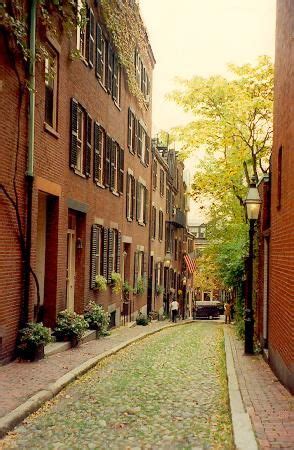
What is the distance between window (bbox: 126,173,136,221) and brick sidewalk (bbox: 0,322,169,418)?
37.1ft

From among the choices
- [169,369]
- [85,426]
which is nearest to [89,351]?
[169,369]

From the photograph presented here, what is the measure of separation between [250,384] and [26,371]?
12.2 ft

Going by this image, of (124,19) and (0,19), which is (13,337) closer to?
(0,19)

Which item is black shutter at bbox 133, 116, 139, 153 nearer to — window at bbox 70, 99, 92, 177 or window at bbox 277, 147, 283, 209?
window at bbox 70, 99, 92, 177

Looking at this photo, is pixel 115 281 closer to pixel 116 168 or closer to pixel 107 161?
pixel 116 168

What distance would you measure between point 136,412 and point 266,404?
1834 mm

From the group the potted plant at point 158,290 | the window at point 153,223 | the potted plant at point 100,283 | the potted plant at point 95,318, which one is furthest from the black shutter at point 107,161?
the potted plant at point 158,290

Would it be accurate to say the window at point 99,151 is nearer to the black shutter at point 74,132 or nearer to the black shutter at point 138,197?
the black shutter at point 74,132

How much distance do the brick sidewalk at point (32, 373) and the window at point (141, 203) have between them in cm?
1422

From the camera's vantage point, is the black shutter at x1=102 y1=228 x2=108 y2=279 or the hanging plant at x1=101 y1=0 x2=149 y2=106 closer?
the hanging plant at x1=101 y1=0 x2=149 y2=106

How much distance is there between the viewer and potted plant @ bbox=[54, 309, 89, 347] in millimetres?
14141

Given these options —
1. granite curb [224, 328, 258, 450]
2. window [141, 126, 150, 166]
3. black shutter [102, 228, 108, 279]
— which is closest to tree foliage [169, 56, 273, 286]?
window [141, 126, 150, 166]

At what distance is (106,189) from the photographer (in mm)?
20656

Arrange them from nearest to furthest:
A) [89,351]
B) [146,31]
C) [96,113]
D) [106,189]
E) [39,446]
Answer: [39,446] < [89,351] < [96,113] < [106,189] < [146,31]
